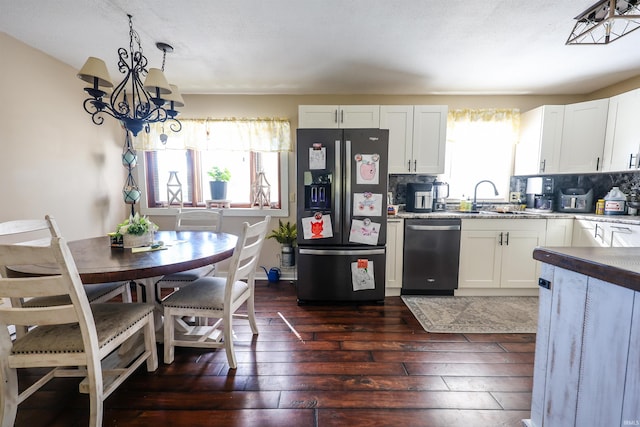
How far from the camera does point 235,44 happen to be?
220 centimetres

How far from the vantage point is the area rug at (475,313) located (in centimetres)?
227

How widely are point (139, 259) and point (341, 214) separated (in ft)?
5.51

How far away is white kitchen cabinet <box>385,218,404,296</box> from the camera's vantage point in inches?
112

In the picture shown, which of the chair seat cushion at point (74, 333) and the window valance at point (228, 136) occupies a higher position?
the window valance at point (228, 136)

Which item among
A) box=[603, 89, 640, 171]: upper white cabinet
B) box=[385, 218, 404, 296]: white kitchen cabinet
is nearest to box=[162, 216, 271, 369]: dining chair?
box=[385, 218, 404, 296]: white kitchen cabinet

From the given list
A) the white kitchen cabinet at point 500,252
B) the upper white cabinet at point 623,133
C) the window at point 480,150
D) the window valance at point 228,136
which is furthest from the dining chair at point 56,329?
the upper white cabinet at point 623,133

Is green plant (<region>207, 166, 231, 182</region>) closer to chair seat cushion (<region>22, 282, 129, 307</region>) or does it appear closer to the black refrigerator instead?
the black refrigerator

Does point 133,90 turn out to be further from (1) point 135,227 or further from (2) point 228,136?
(2) point 228,136

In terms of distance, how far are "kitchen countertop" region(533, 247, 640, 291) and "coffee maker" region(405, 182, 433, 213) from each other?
6.23 feet

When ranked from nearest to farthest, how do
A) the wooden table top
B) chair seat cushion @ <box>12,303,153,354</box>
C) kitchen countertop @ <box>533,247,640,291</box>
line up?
kitchen countertop @ <box>533,247,640,291</box>, chair seat cushion @ <box>12,303,153,354</box>, the wooden table top

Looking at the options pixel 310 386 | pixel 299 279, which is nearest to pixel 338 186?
pixel 299 279

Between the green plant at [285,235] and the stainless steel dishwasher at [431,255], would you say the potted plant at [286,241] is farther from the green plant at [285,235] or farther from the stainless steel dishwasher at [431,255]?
the stainless steel dishwasher at [431,255]

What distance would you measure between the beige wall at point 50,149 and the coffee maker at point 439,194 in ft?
12.7

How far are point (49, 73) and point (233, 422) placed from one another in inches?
127
